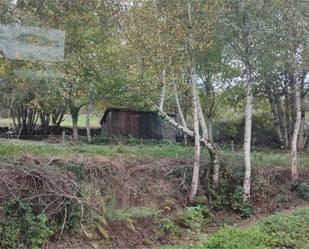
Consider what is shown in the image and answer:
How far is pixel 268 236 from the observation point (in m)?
7.88

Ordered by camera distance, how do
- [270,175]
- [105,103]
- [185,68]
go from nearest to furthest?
[185,68] < [270,175] < [105,103]

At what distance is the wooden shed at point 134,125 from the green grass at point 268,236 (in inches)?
333

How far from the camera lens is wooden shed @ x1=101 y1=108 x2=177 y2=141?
17297 millimetres

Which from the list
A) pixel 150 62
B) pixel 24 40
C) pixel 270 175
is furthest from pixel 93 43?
pixel 270 175

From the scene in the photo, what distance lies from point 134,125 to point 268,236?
10.1 meters

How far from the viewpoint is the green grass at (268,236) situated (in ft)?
20.7

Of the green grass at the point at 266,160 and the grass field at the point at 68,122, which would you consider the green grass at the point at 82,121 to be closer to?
the grass field at the point at 68,122

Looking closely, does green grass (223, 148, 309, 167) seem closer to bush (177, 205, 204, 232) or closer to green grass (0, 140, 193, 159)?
green grass (0, 140, 193, 159)

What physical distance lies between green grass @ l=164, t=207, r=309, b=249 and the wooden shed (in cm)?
847

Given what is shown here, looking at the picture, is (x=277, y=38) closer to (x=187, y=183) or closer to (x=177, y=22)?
(x=177, y=22)

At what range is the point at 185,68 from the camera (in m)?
10.9

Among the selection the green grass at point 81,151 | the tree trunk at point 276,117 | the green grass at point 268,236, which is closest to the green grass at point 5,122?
the green grass at point 81,151

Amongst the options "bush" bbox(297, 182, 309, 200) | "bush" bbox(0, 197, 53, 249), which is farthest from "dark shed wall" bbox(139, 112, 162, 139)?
"bush" bbox(0, 197, 53, 249)

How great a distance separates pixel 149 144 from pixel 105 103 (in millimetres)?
3601
